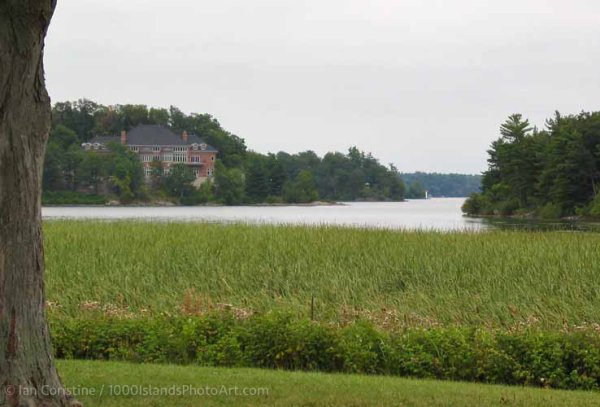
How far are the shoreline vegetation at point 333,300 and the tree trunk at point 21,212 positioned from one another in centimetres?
356

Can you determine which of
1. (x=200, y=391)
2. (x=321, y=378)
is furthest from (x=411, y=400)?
(x=200, y=391)

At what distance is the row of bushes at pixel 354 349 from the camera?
30.4 feet

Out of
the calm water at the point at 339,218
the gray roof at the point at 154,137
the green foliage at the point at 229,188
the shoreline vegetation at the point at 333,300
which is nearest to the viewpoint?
the shoreline vegetation at the point at 333,300

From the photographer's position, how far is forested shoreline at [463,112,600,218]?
242 ft

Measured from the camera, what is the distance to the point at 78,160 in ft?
391

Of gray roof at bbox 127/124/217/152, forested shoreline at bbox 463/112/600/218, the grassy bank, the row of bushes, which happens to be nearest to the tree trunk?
the row of bushes

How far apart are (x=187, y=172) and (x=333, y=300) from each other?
4651 inches

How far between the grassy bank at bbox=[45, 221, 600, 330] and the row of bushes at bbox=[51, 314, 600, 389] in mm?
1385

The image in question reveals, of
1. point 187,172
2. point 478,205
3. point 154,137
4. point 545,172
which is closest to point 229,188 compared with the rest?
point 187,172

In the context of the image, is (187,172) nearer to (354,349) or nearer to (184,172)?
(184,172)

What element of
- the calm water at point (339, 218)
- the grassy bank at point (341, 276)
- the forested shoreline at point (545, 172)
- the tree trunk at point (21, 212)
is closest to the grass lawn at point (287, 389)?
the tree trunk at point (21, 212)

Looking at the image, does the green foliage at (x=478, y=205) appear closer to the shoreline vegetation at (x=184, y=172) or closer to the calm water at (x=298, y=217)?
the calm water at (x=298, y=217)

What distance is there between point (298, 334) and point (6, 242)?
4.30 m

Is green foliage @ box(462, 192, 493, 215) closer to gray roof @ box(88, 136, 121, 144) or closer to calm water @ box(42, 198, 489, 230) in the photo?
calm water @ box(42, 198, 489, 230)
